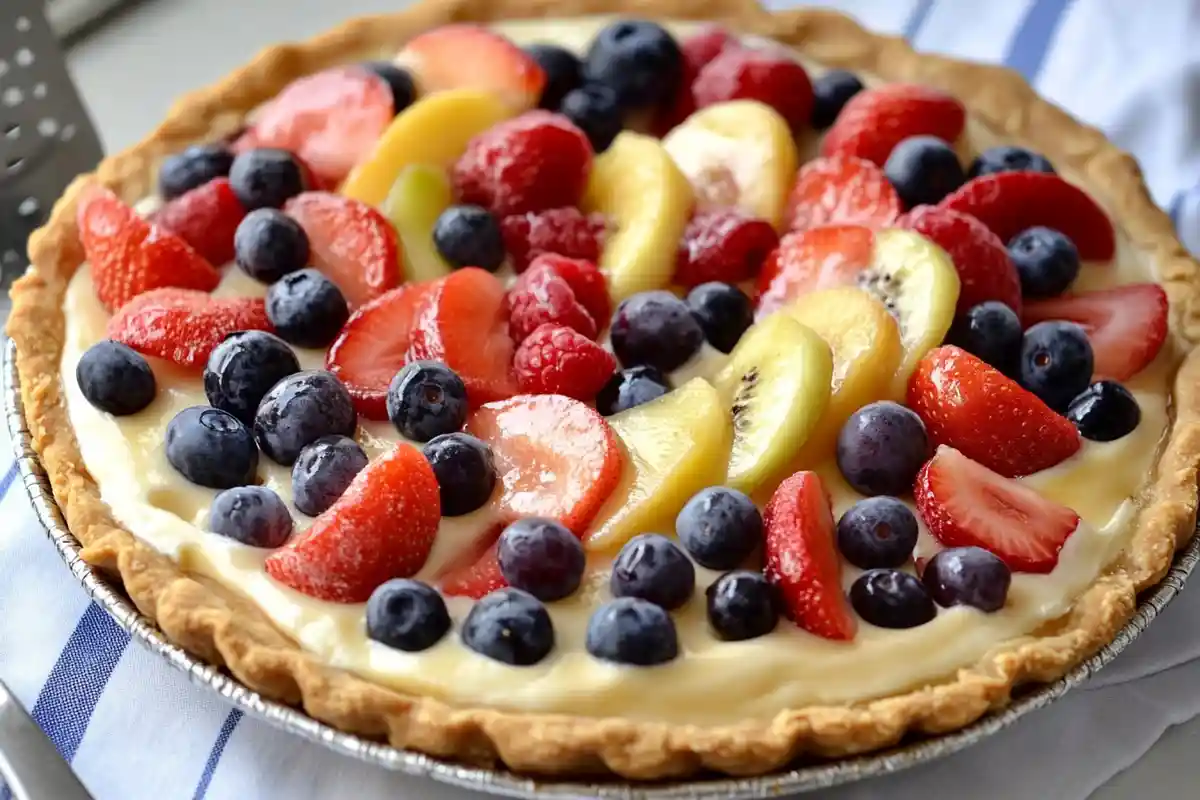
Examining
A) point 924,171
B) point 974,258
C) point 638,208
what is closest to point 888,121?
point 924,171

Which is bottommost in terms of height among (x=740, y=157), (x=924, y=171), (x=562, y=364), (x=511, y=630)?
(x=511, y=630)

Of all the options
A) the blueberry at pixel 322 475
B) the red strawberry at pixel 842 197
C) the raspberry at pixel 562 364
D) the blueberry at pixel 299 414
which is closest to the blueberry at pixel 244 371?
the blueberry at pixel 299 414

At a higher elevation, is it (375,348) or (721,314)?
(721,314)

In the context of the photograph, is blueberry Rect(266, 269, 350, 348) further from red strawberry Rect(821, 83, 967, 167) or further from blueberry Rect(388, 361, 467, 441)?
red strawberry Rect(821, 83, 967, 167)

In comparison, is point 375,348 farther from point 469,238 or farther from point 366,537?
point 366,537

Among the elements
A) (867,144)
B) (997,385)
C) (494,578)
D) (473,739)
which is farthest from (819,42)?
(473,739)
